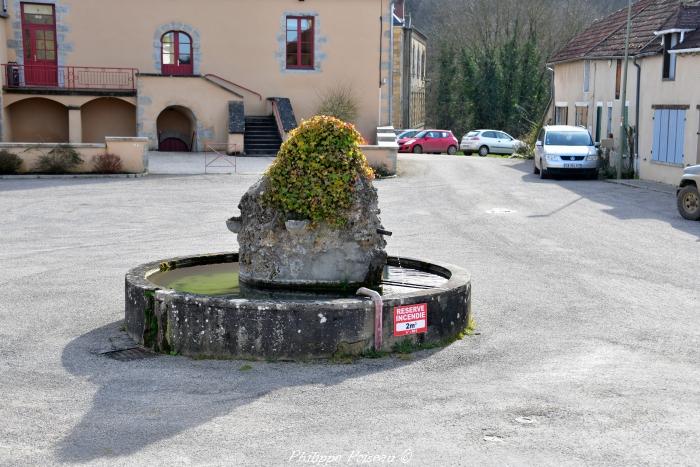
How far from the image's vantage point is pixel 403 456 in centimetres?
628

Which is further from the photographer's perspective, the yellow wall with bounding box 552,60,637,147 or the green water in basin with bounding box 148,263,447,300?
the yellow wall with bounding box 552,60,637,147

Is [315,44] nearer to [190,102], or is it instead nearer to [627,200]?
[190,102]

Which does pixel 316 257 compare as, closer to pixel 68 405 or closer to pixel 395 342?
pixel 395 342

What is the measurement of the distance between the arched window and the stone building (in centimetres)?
2332

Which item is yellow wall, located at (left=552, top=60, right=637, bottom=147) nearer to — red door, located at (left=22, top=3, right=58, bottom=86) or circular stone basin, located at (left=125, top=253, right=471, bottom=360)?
red door, located at (left=22, top=3, right=58, bottom=86)

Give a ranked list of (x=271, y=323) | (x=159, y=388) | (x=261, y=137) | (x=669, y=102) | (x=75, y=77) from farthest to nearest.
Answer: (x=75, y=77), (x=261, y=137), (x=669, y=102), (x=271, y=323), (x=159, y=388)

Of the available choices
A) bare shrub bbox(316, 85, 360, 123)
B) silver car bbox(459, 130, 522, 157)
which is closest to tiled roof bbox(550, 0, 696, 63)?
silver car bbox(459, 130, 522, 157)

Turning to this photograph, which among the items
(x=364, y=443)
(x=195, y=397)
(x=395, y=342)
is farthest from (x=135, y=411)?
(x=395, y=342)

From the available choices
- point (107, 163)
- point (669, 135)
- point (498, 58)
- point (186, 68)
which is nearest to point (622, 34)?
point (669, 135)

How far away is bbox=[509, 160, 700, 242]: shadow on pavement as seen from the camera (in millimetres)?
19344

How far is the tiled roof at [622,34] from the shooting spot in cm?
2983

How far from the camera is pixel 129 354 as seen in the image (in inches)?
347

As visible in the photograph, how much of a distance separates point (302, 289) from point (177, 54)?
94.2ft

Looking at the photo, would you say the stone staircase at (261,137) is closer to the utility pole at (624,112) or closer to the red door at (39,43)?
the red door at (39,43)
